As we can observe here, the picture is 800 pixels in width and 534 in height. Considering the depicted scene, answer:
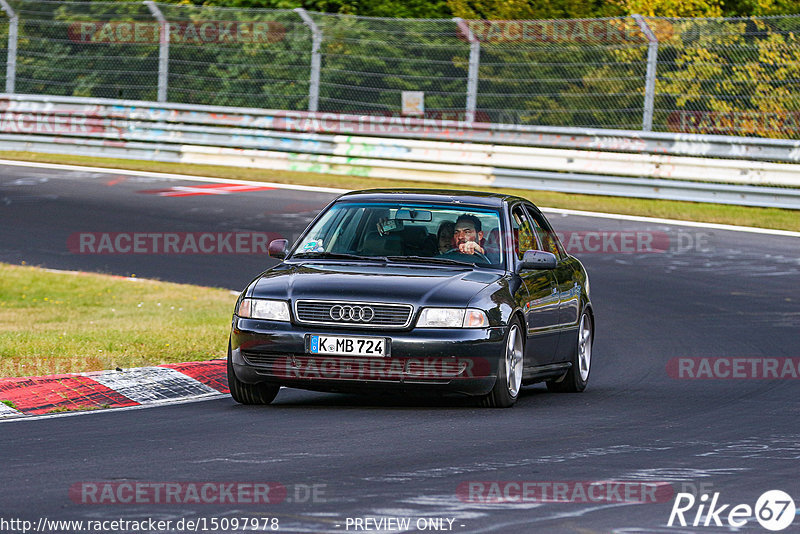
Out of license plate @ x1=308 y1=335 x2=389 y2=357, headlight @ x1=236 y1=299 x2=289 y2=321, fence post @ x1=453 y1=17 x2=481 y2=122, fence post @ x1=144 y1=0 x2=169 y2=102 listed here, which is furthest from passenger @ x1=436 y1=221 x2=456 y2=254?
fence post @ x1=144 y1=0 x2=169 y2=102

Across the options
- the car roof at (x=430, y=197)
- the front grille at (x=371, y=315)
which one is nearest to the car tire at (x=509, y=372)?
the front grille at (x=371, y=315)

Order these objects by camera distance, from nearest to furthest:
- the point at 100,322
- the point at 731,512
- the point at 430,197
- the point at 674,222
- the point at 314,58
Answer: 1. the point at 731,512
2. the point at 430,197
3. the point at 100,322
4. the point at 674,222
5. the point at 314,58

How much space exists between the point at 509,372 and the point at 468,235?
46.1 inches

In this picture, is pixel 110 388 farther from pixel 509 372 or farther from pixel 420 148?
pixel 420 148

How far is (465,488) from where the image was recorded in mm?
6715

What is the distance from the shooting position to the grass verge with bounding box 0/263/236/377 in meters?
11.2

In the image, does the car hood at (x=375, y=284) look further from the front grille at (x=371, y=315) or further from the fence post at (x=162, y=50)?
the fence post at (x=162, y=50)

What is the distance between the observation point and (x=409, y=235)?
34.1 ft

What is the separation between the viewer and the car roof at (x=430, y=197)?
422 inches

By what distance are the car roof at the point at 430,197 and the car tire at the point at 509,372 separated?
1.23 metres

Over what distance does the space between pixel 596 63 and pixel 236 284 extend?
9301mm

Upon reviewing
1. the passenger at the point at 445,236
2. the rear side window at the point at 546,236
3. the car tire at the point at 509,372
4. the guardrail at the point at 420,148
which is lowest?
the guardrail at the point at 420,148

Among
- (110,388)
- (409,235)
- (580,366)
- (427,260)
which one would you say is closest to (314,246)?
(409,235)

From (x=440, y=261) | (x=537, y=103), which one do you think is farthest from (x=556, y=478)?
(x=537, y=103)
